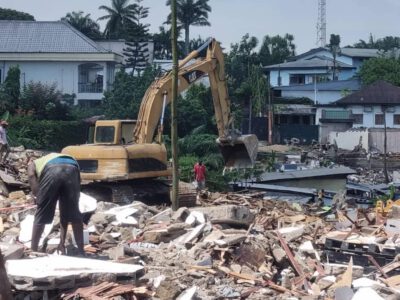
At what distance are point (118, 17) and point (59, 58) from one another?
2577 centimetres

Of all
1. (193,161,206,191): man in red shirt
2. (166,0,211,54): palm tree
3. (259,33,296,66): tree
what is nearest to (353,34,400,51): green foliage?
(259,33,296,66): tree

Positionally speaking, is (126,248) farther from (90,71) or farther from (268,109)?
(268,109)

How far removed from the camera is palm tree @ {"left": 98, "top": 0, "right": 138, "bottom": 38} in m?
65.9

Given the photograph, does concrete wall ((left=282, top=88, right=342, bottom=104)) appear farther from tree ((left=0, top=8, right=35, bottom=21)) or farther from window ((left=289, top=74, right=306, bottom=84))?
tree ((left=0, top=8, right=35, bottom=21))

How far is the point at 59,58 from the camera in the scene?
44.1 m

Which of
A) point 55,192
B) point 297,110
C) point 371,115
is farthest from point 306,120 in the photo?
point 55,192

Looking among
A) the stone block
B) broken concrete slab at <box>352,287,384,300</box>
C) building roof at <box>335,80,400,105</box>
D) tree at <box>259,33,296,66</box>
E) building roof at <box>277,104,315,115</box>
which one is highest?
tree at <box>259,33,296,66</box>

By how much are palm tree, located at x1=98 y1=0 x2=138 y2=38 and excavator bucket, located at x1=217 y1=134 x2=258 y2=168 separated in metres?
48.7

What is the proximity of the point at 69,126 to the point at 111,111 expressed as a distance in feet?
12.3

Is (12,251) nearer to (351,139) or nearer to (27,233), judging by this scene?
(27,233)

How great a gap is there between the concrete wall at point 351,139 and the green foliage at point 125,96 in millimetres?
12725

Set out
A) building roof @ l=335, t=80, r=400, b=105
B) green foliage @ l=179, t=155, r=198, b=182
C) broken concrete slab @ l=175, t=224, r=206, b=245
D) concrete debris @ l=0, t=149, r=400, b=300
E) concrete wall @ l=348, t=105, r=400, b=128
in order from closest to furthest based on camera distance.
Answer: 1. concrete debris @ l=0, t=149, r=400, b=300
2. broken concrete slab @ l=175, t=224, r=206, b=245
3. green foliage @ l=179, t=155, r=198, b=182
4. building roof @ l=335, t=80, r=400, b=105
5. concrete wall @ l=348, t=105, r=400, b=128

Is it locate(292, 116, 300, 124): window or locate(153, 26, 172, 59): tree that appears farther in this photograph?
locate(153, 26, 172, 59): tree

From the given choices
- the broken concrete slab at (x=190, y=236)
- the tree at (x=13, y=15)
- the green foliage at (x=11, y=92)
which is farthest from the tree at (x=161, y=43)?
the broken concrete slab at (x=190, y=236)
